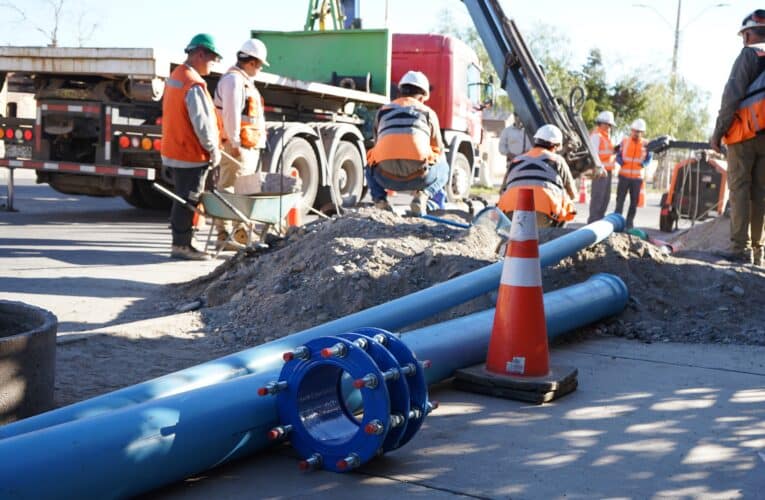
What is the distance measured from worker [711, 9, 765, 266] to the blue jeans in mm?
2639

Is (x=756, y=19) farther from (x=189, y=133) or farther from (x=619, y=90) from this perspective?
(x=619, y=90)

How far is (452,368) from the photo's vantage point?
4270 mm

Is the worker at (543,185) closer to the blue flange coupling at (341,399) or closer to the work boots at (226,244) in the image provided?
the work boots at (226,244)

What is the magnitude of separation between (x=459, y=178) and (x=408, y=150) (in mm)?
8418

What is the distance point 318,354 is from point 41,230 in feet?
26.9

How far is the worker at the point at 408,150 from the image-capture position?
29.6ft

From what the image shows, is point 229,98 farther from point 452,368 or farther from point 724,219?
point 724,219

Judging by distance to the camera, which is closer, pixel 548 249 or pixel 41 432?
pixel 41 432

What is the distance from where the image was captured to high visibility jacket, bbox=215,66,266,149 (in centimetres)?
910

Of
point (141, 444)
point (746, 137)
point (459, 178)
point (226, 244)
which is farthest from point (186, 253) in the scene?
point (459, 178)

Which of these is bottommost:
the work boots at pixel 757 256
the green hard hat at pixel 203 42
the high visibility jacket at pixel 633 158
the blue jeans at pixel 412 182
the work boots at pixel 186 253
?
the work boots at pixel 186 253

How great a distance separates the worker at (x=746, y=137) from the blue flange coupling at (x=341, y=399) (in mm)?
5561

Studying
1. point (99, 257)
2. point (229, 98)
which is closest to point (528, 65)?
point (229, 98)

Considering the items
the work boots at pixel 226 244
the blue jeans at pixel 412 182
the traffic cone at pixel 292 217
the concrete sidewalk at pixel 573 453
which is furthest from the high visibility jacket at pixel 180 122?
the concrete sidewalk at pixel 573 453
